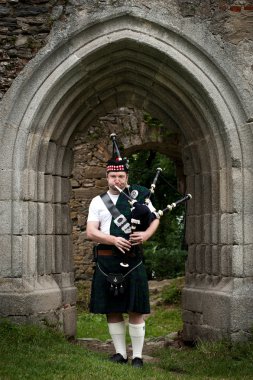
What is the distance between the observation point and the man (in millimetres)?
6391

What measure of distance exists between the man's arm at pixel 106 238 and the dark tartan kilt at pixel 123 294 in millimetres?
203

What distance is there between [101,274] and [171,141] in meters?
6.83

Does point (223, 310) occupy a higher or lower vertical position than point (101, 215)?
lower

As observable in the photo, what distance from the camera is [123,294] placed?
6.44 m

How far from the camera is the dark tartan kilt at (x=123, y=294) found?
6.40 metres

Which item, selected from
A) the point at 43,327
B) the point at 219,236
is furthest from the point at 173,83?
the point at 43,327

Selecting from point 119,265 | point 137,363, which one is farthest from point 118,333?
point 119,265

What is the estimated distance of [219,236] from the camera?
7754 millimetres

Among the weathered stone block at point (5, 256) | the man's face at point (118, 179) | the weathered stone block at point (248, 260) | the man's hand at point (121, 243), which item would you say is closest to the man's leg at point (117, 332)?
the man's hand at point (121, 243)

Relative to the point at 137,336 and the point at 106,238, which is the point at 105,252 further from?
the point at 137,336

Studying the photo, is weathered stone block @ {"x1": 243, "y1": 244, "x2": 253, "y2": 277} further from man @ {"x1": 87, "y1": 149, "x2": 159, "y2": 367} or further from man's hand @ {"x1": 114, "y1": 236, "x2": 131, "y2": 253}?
man's hand @ {"x1": 114, "y1": 236, "x2": 131, "y2": 253}

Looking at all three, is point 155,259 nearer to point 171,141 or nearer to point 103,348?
point 171,141

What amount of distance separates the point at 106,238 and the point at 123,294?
556 mm

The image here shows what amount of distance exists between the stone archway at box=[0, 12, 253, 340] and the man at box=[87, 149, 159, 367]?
129cm
